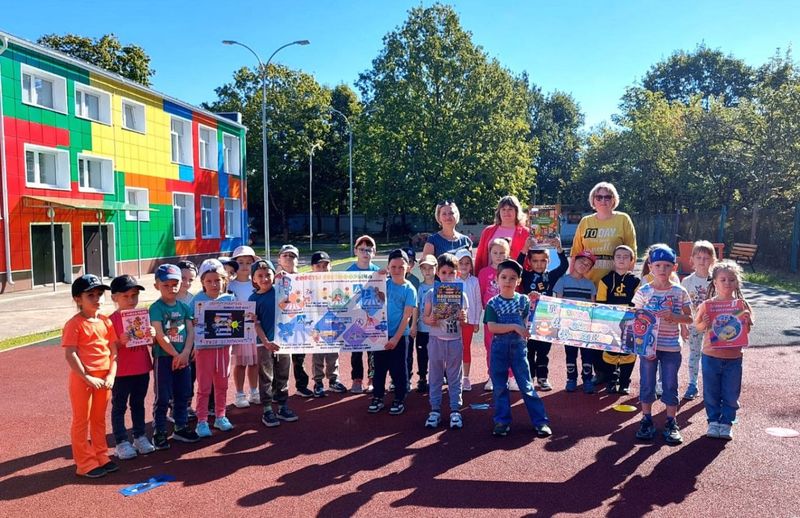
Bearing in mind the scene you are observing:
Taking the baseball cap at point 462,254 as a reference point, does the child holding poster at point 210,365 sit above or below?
below

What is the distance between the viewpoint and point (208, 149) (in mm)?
30188

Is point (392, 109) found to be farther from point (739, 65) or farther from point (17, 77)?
point (739, 65)

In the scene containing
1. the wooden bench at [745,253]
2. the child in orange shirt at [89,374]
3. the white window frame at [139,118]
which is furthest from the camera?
the white window frame at [139,118]

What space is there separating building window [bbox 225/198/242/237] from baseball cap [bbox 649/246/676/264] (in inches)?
1165

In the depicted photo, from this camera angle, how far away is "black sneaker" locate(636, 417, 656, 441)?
5285mm

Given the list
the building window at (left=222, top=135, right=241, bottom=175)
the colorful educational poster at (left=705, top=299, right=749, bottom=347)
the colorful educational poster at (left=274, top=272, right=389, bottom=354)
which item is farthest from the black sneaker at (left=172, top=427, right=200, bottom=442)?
the building window at (left=222, top=135, right=241, bottom=175)

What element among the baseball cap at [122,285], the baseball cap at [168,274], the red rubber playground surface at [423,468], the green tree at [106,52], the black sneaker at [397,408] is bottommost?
the red rubber playground surface at [423,468]

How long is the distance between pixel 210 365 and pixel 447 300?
2.52 metres

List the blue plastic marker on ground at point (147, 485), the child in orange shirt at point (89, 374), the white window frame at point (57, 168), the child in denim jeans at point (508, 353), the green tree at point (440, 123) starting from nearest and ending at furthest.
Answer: the blue plastic marker on ground at point (147, 485) < the child in orange shirt at point (89, 374) < the child in denim jeans at point (508, 353) < the white window frame at point (57, 168) < the green tree at point (440, 123)

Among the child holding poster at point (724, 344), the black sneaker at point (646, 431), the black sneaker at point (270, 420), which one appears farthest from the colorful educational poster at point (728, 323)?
the black sneaker at point (270, 420)

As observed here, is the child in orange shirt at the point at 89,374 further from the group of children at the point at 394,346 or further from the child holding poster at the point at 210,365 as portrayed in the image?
the child holding poster at the point at 210,365

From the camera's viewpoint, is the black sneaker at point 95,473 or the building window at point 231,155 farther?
the building window at point 231,155

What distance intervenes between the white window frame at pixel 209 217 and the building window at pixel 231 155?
7.36ft

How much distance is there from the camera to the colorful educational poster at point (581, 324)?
575cm
